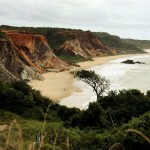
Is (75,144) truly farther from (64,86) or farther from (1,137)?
(64,86)

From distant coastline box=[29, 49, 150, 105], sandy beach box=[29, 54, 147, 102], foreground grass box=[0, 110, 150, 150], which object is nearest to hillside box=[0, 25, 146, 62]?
sandy beach box=[29, 54, 147, 102]

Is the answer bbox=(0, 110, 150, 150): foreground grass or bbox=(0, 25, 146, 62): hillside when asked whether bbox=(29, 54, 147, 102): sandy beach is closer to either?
bbox=(0, 110, 150, 150): foreground grass

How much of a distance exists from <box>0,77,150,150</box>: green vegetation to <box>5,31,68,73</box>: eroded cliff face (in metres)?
45.7

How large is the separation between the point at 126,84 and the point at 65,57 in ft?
166

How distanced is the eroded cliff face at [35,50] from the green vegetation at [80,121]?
45.7 meters

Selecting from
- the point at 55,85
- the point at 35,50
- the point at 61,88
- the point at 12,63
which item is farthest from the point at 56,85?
the point at 35,50

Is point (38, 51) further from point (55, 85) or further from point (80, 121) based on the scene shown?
point (80, 121)

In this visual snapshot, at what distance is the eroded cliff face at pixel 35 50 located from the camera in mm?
84125

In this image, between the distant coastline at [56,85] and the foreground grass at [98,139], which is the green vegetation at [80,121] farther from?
the distant coastline at [56,85]

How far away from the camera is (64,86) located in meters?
62.5

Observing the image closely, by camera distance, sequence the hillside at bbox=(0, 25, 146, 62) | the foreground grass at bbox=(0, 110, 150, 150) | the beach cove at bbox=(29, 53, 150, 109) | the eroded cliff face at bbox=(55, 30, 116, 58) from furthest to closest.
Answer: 1. the eroded cliff face at bbox=(55, 30, 116, 58)
2. the hillside at bbox=(0, 25, 146, 62)
3. the beach cove at bbox=(29, 53, 150, 109)
4. the foreground grass at bbox=(0, 110, 150, 150)

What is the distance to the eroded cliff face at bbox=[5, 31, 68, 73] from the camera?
84.1 m

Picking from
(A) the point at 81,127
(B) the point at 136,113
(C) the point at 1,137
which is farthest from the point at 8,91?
(C) the point at 1,137

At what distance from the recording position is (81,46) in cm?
14450
